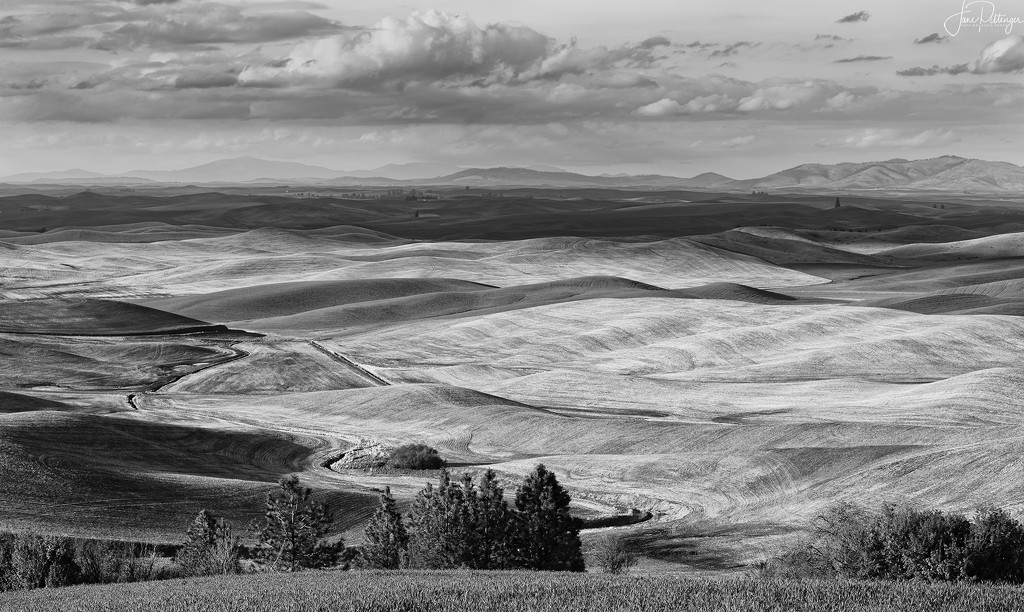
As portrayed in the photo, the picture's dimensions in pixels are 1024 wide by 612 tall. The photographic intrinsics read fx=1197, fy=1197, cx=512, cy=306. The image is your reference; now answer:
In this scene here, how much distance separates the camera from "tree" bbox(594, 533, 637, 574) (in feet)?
118

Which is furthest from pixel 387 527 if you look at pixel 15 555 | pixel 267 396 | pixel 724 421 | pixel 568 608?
pixel 267 396

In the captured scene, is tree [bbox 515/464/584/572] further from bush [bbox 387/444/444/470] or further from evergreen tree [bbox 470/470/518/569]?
bush [bbox 387/444/444/470]

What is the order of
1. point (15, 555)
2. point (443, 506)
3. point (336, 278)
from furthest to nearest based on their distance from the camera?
1. point (336, 278)
2. point (443, 506)
3. point (15, 555)

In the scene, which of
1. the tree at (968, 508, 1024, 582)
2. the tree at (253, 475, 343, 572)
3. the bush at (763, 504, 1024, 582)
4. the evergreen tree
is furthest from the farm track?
the tree at (968, 508, 1024, 582)

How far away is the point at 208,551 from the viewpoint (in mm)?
33344

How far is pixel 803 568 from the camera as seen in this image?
3241cm

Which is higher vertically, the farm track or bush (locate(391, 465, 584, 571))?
bush (locate(391, 465, 584, 571))

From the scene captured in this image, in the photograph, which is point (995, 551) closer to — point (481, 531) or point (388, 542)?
point (481, 531)

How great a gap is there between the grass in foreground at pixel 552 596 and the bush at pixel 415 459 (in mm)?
36096

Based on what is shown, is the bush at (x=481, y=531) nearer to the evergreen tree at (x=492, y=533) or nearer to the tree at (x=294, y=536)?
the evergreen tree at (x=492, y=533)

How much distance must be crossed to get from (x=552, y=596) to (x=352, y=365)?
78.1 meters

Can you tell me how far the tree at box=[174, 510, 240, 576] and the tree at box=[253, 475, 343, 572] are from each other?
3.86 ft

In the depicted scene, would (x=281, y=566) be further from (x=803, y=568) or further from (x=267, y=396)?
(x=267, y=396)

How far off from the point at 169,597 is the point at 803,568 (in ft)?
57.4
